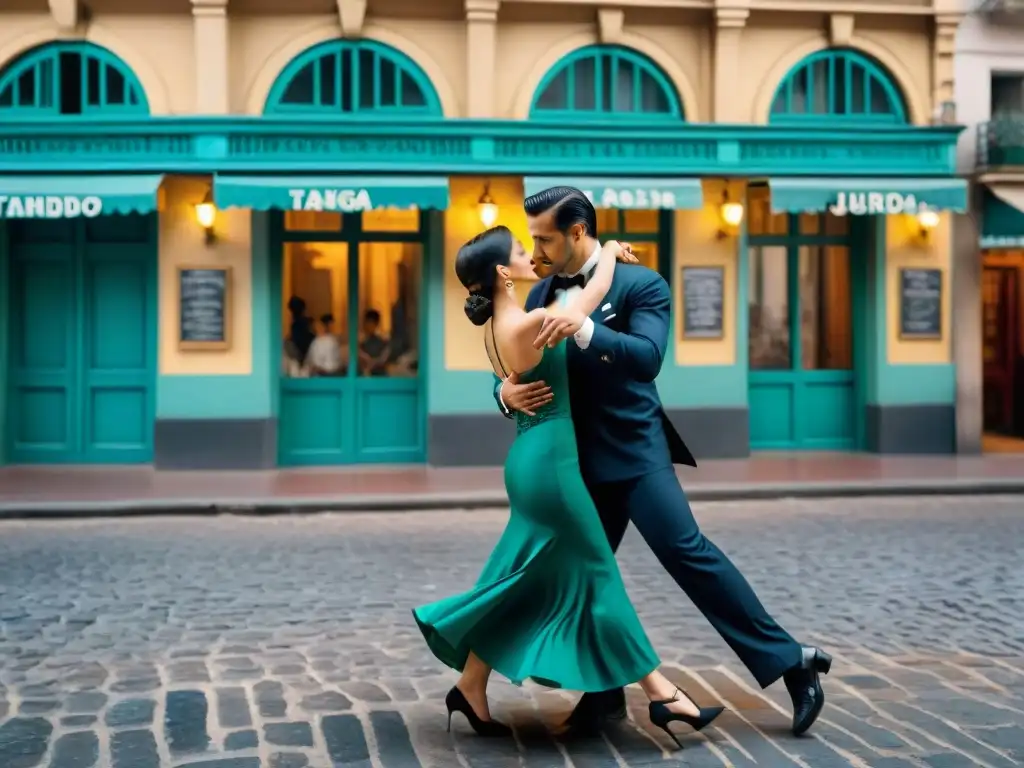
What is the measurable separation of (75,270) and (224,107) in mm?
2633

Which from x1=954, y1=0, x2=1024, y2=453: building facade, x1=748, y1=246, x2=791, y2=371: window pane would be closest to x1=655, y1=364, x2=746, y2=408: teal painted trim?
x1=748, y1=246, x2=791, y2=371: window pane

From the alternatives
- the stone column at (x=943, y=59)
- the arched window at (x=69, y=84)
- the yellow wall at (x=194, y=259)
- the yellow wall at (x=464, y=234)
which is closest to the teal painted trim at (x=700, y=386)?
the yellow wall at (x=464, y=234)

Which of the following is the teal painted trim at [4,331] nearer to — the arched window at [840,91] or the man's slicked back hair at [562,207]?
the arched window at [840,91]

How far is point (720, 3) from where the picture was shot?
14367mm

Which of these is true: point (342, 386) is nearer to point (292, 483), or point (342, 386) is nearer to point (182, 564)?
point (292, 483)

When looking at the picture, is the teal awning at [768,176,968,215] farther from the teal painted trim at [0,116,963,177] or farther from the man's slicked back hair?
the man's slicked back hair

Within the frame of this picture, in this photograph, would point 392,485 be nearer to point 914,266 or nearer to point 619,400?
point 914,266

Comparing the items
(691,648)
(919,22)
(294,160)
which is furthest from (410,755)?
(919,22)

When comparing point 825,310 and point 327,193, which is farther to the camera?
point 825,310

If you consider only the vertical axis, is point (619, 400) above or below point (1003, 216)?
below

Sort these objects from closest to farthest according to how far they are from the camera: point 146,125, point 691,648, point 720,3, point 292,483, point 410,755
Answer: point 410,755
point 691,648
point 292,483
point 146,125
point 720,3

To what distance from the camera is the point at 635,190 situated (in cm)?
1358

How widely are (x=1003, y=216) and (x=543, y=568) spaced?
42.2 feet

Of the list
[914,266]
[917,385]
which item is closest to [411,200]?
[914,266]
